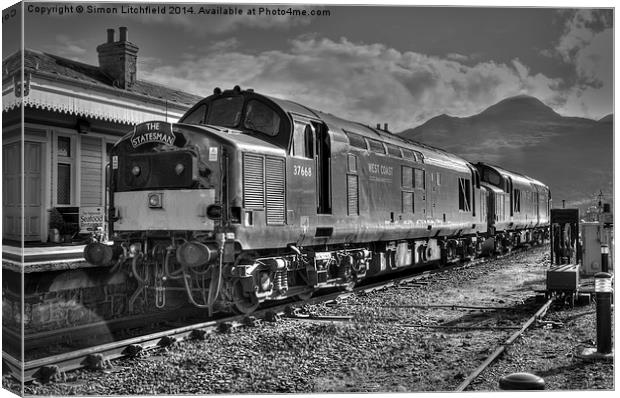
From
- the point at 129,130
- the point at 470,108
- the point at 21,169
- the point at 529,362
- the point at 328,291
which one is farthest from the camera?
the point at 328,291

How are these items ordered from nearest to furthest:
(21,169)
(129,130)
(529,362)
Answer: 1. (21,169)
2. (529,362)
3. (129,130)

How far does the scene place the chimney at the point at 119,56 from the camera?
7641 millimetres

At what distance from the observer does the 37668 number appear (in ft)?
34.5

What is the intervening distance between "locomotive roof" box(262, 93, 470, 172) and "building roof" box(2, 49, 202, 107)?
152 centimetres

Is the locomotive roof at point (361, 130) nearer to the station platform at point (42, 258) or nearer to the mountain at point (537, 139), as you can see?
the mountain at point (537, 139)

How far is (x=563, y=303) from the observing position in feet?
36.1

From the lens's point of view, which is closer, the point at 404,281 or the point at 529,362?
the point at 529,362

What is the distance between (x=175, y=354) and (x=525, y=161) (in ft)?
19.2

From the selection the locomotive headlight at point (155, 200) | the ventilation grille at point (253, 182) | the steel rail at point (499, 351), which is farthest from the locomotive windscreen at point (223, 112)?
the steel rail at point (499, 351)

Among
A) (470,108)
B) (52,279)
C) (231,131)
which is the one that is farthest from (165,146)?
(470,108)

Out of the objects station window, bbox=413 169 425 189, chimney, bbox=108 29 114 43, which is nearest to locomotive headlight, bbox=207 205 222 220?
chimney, bbox=108 29 114 43

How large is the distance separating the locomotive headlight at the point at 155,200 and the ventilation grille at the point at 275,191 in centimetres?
156

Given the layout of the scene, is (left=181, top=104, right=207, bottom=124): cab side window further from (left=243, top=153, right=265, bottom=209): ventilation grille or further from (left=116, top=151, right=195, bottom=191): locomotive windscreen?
(left=243, top=153, right=265, bottom=209): ventilation grille

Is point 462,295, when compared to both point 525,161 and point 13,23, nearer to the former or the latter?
point 525,161
